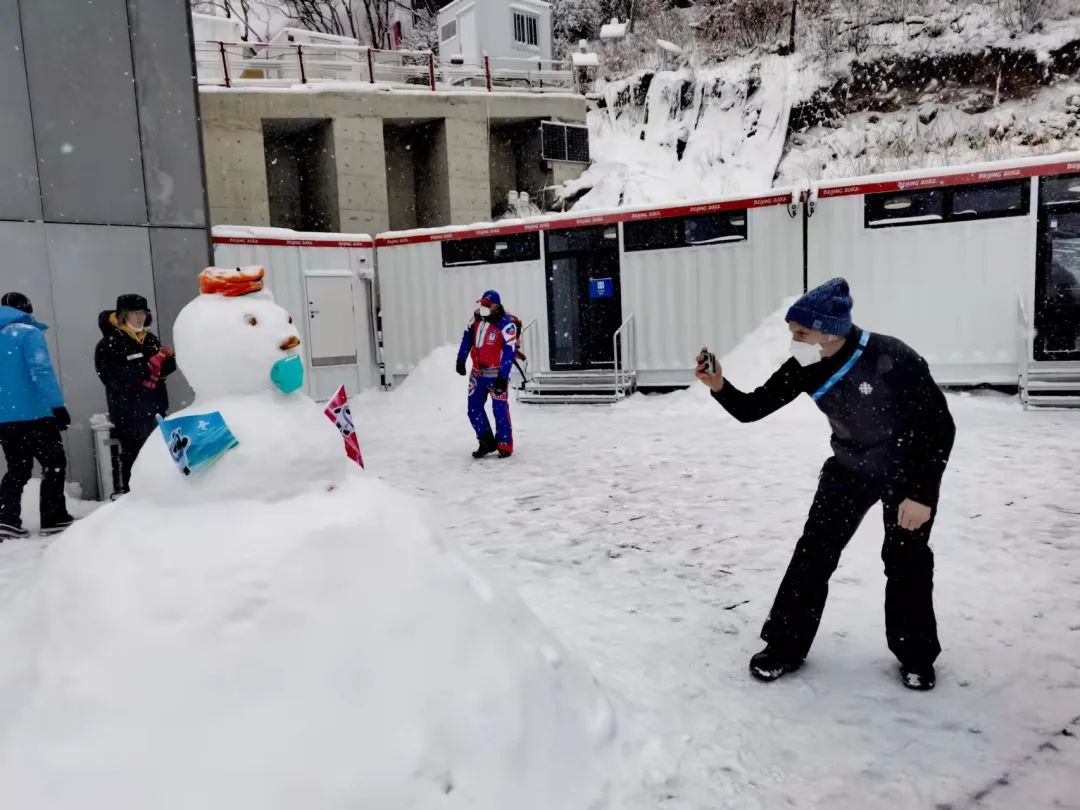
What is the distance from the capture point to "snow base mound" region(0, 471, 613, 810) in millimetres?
1993

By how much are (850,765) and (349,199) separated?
63.4 ft

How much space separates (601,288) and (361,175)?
10.7 m

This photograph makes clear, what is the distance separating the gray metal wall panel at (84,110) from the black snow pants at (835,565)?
6.70 m

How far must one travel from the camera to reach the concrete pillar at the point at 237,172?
18203 mm

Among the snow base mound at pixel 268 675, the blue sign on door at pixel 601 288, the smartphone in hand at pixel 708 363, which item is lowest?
the snow base mound at pixel 268 675

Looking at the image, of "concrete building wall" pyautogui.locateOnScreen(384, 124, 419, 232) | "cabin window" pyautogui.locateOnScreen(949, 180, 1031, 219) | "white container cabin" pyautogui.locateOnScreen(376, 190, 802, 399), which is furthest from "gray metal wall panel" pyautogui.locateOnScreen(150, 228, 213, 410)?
"concrete building wall" pyautogui.locateOnScreen(384, 124, 419, 232)

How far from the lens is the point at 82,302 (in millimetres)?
6809

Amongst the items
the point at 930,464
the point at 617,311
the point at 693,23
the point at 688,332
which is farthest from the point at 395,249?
the point at 693,23

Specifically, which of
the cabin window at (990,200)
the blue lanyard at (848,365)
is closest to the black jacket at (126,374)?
the blue lanyard at (848,365)

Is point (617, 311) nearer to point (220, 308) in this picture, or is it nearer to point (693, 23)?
point (220, 308)

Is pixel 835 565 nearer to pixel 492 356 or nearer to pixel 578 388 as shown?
pixel 492 356

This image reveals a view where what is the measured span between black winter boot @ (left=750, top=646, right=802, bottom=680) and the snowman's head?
2.21 metres

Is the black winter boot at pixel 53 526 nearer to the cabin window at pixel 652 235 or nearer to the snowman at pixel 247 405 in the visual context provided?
the snowman at pixel 247 405

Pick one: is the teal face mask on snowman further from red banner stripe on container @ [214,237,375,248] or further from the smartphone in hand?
red banner stripe on container @ [214,237,375,248]
